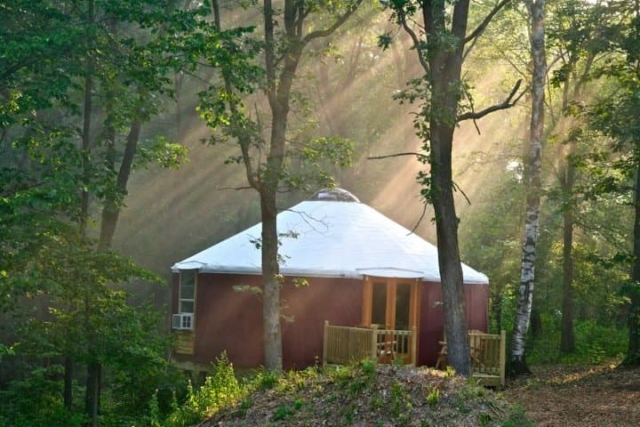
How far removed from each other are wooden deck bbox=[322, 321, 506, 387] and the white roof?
1188 millimetres

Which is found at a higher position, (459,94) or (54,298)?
(459,94)

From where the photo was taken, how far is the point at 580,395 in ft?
38.6

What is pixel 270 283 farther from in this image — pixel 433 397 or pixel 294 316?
pixel 433 397

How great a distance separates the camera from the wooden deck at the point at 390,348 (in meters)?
13.9

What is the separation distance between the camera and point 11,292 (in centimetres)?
1119

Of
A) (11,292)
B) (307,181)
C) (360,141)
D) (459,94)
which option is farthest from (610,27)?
(360,141)

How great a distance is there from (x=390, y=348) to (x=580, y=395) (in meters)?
3.40

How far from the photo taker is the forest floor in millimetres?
9359

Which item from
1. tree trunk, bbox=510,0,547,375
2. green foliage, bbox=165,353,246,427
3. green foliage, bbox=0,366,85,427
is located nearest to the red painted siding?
tree trunk, bbox=510,0,547,375

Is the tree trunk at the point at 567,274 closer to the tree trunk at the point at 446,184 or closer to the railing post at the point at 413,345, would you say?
the railing post at the point at 413,345

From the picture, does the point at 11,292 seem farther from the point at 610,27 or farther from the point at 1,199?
the point at 610,27

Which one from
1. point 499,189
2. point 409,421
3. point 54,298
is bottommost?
point 409,421

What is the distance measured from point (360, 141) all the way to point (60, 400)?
53.1 feet

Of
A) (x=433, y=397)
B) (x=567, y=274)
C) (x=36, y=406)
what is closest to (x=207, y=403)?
(x=433, y=397)
